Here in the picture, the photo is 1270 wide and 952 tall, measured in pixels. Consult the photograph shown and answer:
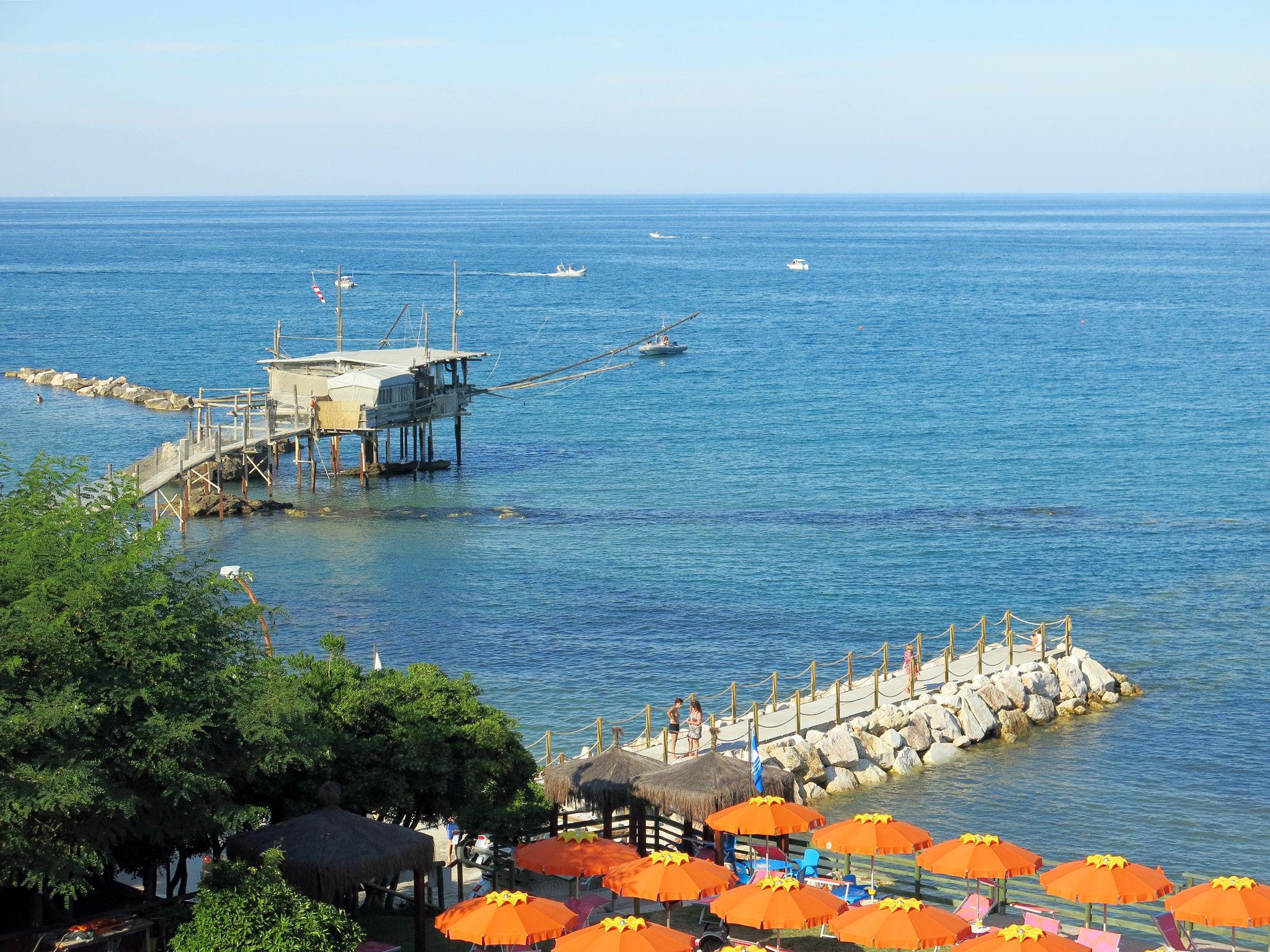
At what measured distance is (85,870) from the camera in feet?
52.5

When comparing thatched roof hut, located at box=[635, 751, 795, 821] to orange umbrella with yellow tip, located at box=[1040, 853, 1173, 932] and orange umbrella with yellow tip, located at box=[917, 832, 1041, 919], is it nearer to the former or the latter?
orange umbrella with yellow tip, located at box=[917, 832, 1041, 919]

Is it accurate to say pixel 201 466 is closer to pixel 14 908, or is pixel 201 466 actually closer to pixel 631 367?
pixel 14 908

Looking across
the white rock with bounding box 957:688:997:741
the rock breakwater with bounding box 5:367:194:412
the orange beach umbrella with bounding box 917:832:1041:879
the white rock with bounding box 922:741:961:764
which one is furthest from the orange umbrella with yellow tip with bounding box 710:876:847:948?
the rock breakwater with bounding box 5:367:194:412

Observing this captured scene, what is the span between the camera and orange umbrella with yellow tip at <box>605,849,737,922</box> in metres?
18.7

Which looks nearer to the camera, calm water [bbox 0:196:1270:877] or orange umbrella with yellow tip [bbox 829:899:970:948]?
orange umbrella with yellow tip [bbox 829:899:970:948]

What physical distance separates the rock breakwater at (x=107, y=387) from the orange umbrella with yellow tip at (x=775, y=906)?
66.4m

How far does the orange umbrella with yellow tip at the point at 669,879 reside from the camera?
18656 mm

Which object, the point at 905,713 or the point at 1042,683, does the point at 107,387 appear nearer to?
the point at 1042,683

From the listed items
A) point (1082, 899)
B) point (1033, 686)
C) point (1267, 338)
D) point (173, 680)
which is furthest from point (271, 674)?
point (1267, 338)

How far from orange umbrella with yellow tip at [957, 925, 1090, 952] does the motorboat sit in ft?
298

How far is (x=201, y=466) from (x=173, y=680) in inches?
1539

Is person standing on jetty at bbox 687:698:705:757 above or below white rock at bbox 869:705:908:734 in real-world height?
above

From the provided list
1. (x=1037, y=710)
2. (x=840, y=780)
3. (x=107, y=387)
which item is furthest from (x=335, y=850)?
(x=107, y=387)

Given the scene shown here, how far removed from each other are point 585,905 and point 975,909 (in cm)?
525
